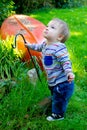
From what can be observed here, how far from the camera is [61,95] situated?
4559 mm

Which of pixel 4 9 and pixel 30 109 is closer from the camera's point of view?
pixel 30 109

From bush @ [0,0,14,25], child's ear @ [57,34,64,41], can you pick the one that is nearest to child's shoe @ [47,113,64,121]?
child's ear @ [57,34,64,41]

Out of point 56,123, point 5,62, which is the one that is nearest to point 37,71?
point 5,62

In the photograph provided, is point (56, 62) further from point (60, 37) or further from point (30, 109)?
point (30, 109)

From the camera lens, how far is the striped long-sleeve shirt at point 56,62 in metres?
4.36

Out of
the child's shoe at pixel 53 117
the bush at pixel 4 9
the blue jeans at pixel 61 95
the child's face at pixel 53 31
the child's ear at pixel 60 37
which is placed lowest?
the child's shoe at pixel 53 117

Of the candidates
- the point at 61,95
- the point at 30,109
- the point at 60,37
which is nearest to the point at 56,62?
the point at 60,37

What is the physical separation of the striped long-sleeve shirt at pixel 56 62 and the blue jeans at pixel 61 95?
0.07 m

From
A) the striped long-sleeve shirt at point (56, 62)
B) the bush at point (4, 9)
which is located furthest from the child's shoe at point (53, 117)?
the bush at point (4, 9)

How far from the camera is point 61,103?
4.62 metres

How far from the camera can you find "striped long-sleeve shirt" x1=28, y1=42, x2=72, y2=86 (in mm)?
4364

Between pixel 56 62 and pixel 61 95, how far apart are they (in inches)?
16.8

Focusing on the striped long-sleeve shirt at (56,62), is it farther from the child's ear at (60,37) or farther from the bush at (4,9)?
the bush at (4,9)

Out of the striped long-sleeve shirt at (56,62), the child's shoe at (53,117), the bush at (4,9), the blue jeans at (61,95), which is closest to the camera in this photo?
the striped long-sleeve shirt at (56,62)
